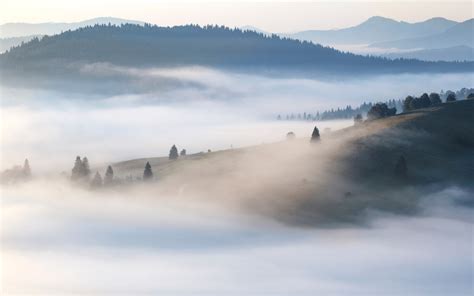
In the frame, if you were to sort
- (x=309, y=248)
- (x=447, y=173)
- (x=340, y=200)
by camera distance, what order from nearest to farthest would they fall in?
(x=309, y=248) → (x=340, y=200) → (x=447, y=173)

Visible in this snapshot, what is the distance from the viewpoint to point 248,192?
647 ft

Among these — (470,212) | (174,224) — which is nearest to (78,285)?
(174,224)

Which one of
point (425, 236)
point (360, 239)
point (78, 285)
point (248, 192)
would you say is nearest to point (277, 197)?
point (248, 192)

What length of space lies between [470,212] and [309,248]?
135 ft

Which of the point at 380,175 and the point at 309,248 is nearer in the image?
the point at 309,248

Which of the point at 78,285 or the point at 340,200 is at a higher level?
the point at 340,200

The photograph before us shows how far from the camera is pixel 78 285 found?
616 feet

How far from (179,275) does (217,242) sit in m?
13.7

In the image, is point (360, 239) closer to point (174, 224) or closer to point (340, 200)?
point (340, 200)

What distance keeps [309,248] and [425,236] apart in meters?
27.7

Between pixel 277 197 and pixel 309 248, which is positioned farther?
pixel 277 197

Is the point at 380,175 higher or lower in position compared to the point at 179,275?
higher

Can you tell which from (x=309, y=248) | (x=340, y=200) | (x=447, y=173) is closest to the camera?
(x=309, y=248)

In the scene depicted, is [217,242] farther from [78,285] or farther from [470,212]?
[470,212]
